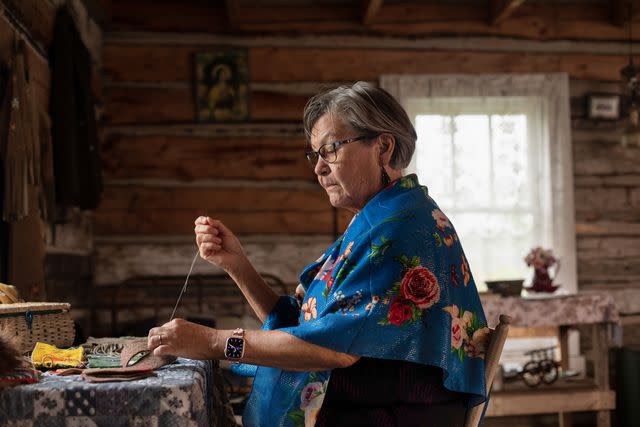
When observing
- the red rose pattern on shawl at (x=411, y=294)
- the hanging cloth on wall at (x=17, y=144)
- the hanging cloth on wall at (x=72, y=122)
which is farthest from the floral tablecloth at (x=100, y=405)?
the hanging cloth on wall at (x=72, y=122)

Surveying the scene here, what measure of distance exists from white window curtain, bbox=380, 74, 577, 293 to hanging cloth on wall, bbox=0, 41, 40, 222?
9.29 feet

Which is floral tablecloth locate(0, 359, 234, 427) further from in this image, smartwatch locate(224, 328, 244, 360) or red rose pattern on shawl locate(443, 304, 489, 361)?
red rose pattern on shawl locate(443, 304, 489, 361)

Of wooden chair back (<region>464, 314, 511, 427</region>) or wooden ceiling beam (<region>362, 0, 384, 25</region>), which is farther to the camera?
wooden ceiling beam (<region>362, 0, 384, 25</region>)

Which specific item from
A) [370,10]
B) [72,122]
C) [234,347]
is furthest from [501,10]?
[234,347]

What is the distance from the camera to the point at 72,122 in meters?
3.91

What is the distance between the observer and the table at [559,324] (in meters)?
4.62

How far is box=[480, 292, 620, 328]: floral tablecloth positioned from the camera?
4.66m

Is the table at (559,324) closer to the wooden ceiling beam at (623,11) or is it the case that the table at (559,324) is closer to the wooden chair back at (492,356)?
the wooden ceiling beam at (623,11)

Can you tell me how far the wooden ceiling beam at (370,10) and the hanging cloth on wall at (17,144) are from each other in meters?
2.56

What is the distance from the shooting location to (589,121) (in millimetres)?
5594

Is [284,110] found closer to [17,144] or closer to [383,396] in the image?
[17,144]

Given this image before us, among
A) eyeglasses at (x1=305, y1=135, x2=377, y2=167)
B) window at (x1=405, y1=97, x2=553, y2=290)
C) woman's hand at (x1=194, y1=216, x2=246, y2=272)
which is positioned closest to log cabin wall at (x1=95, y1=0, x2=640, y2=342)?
window at (x1=405, y1=97, x2=553, y2=290)

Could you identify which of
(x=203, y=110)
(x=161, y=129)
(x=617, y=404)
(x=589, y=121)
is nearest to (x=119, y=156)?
(x=161, y=129)

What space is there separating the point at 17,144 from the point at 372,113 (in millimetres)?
1879
